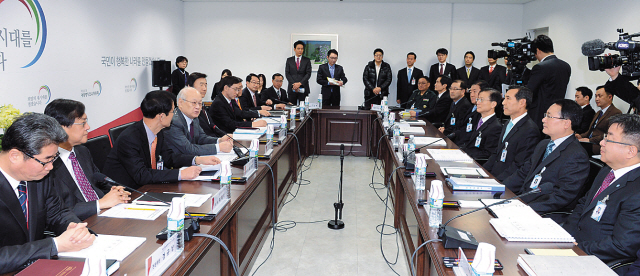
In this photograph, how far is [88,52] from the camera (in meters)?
5.52

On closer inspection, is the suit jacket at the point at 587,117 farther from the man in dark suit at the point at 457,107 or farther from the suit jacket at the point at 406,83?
the suit jacket at the point at 406,83

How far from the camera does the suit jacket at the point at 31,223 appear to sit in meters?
1.34

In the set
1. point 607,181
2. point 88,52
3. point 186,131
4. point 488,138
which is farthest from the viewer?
point 88,52

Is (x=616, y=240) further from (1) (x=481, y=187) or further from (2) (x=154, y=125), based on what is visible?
(2) (x=154, y=125)

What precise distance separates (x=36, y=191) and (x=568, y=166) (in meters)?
2.51

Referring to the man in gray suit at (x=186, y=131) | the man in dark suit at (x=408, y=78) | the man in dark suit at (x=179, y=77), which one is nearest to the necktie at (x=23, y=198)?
the man in gray suit at (x=186, y=131)

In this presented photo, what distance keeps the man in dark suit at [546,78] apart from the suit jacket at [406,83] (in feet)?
11.9

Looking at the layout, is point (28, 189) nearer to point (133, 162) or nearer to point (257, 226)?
point (133, 162)

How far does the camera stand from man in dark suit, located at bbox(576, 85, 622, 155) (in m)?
4.83

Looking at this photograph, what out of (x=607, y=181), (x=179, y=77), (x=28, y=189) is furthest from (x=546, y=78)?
(x=179, y=77)

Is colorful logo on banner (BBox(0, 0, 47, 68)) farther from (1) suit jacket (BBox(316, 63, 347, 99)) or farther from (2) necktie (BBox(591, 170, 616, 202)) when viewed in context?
(2) necktie (BBox(591, 170, 616, 202))

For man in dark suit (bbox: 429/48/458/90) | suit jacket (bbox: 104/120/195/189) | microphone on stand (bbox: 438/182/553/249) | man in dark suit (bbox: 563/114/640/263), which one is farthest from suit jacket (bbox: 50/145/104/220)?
man in dark suit (bbox: 429/48/458/90)

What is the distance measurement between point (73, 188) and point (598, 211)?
2.40 meters

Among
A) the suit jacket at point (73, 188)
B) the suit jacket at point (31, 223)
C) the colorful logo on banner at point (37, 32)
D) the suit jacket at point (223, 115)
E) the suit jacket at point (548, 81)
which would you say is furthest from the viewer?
the suit jacket at point (223, 115)
